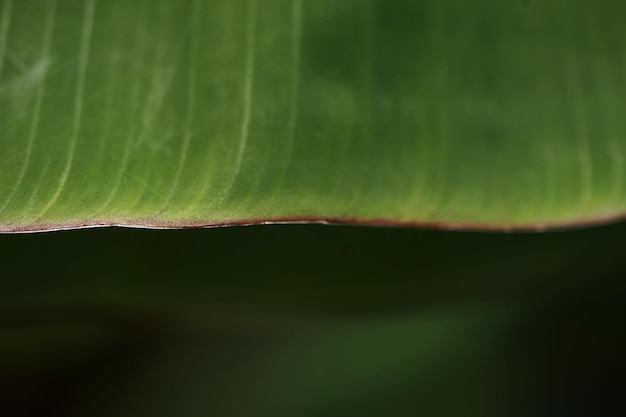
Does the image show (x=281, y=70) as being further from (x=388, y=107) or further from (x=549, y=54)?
(x=549, y=54)

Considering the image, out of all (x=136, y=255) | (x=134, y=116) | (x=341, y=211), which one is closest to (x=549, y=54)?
(x=341, y=211)

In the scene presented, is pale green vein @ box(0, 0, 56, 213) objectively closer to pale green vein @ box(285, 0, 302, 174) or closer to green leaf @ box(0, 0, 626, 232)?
green leaf @ box(0, 0, 626, 232)

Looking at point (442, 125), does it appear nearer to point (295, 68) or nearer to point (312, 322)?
point (295, 68)

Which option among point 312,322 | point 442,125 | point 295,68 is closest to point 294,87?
point 295,68

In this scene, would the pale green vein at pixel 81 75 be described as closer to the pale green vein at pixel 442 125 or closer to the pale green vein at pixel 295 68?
the pale green vein at pixel 295 68

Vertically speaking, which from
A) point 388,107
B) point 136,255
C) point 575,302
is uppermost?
point 388,107

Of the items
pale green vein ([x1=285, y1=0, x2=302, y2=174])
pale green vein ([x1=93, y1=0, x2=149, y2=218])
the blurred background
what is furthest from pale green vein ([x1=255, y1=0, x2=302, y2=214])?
the blurred background
